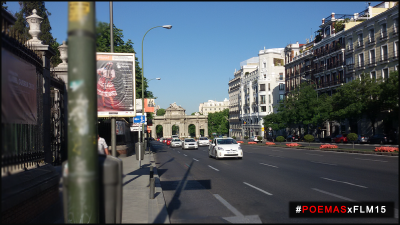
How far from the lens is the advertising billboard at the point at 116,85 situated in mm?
9492

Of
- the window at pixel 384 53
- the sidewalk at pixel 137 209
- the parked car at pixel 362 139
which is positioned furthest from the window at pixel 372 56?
the sidewalk at pixel 137 209

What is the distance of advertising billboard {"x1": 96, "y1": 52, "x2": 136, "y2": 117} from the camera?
9.49m

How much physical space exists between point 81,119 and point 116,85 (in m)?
6.70

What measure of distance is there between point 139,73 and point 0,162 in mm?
32436

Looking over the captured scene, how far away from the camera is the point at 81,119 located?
3.27 meters

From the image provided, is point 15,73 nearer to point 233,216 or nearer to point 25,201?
point 25,201

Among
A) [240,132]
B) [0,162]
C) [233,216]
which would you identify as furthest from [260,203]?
[240,132]

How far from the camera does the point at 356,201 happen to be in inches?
324

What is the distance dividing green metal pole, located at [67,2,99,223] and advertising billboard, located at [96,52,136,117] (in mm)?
6103

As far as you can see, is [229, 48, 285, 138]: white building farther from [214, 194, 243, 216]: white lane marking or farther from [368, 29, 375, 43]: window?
[214, 194, 243, 216]: white lane marking

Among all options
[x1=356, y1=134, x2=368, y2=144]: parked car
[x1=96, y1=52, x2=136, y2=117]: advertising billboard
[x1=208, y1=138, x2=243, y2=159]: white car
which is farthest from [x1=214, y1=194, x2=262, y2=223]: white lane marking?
[x1=356, y1=134, x2=368, y2=144]: parked car

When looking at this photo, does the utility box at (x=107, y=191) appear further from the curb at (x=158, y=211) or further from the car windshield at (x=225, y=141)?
the car windshield at (x=225, y=141)

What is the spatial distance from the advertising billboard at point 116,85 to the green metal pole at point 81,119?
20.0 feet

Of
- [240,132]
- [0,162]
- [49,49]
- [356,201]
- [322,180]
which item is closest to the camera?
[0,162]
